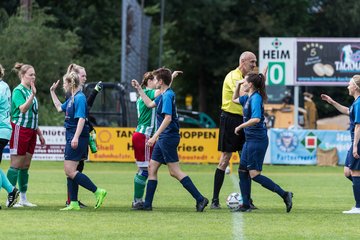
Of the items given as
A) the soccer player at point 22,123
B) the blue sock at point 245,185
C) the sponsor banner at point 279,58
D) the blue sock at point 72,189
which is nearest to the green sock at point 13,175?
the soccer player at point 22,123

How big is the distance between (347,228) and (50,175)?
1263cm

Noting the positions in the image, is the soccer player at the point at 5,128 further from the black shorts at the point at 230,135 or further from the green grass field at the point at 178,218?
the black shorts at the point at 230,135

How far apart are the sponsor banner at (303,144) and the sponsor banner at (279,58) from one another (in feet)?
8.16

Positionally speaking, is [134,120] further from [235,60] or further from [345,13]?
[345,13]

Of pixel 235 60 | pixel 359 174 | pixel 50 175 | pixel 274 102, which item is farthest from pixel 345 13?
pixel 359 174

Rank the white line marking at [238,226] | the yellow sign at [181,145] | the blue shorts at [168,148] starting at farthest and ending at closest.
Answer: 1. the yellow sign at [181,145]
2. the blue shorts at [168,148]
3. the white line marking at [238,226]

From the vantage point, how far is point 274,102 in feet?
120

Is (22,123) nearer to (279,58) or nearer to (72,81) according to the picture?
(72,81)

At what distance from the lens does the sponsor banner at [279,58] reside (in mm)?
32500

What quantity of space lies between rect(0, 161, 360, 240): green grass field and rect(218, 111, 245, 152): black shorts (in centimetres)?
86

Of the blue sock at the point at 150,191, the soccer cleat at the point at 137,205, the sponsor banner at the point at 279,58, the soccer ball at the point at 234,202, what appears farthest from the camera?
the sponsor banner at the point at 279,58

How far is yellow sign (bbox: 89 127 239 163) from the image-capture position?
3028 centimetres

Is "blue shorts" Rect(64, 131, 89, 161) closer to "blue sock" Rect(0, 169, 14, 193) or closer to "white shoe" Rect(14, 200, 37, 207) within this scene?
"blue sock" Rect(0, 169, 14, 193)

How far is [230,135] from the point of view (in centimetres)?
1545
